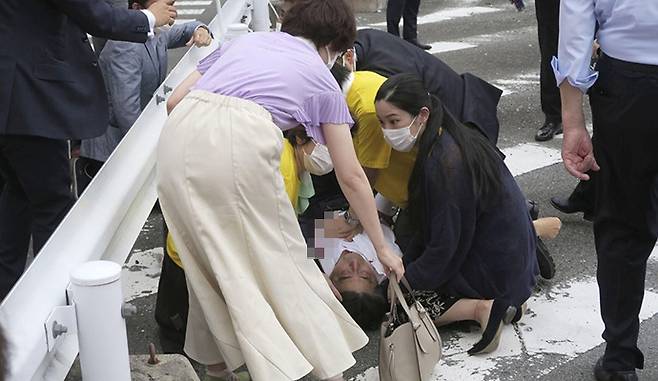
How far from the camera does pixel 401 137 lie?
3762 millimetres

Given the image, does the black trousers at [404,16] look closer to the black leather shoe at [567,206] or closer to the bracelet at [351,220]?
the black leather shoe at [567,206]

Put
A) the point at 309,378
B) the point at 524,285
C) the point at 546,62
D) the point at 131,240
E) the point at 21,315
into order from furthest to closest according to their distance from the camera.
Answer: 1. the point at 546,62
2. the point at 524,285
3. the point at 309,378
4. the point at 131,240
5. the point at 21,315

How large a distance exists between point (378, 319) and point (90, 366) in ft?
5.75

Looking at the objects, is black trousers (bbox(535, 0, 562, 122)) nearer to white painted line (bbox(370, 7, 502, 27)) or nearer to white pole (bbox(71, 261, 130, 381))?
white painted line (bbox(370, 7, 502, 27))

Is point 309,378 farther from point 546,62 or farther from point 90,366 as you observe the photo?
point 546,62

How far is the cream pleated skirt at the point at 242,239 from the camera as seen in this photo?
2941 mm

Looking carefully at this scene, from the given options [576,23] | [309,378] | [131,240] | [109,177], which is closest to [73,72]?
[109,177]

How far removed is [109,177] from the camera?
318 cm

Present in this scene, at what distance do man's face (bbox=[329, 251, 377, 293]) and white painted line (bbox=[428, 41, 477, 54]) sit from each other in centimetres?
513

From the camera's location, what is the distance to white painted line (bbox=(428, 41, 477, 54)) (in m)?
8.97

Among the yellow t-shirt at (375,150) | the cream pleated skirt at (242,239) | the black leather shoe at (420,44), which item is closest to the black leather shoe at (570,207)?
the yellow t-shirt at (375,150)

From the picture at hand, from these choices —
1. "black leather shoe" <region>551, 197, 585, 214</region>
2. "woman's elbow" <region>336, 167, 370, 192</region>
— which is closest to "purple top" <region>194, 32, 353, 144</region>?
"woman's elbow" <region>336, 167, 370, 192</region>

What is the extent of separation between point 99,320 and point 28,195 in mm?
1191

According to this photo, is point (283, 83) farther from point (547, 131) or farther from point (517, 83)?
point (517, 83)
